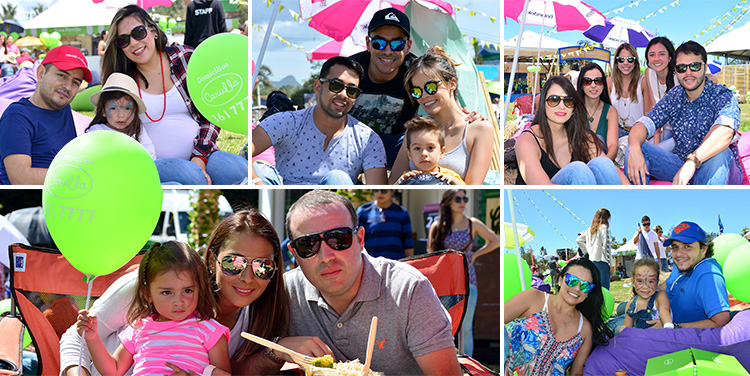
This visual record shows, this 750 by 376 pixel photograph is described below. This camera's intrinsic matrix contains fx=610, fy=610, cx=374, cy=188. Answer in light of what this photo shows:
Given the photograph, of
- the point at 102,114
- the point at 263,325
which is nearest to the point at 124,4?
the point at 102,114

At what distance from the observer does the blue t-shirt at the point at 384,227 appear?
4.39m

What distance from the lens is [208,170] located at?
3324 millimetres

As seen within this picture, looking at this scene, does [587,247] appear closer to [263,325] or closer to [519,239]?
[519,239]

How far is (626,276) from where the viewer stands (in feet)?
10.5

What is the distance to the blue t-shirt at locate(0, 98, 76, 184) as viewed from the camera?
3.25 meters

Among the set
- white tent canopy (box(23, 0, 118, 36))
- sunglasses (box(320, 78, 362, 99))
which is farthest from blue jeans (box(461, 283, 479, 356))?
white tent canopy (box(23, 0, 118, 36))

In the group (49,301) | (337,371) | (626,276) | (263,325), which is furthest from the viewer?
(626,276)

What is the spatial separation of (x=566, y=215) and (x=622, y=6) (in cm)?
118

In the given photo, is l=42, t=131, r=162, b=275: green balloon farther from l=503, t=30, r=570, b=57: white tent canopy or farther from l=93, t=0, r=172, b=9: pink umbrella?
l=503, t=30, r=570, b=57: white tent canopy

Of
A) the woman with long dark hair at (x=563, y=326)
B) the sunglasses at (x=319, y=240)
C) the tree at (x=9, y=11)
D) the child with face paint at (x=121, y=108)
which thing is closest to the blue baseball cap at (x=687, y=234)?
the woman with long dark hair at (x=563, y=326)

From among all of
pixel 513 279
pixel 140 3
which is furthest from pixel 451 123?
pixel 140 3

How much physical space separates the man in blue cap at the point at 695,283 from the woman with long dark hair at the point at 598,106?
585 mm

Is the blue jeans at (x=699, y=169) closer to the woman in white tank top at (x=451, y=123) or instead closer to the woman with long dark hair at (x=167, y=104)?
the woman in white tank top at (x=451, y=123)

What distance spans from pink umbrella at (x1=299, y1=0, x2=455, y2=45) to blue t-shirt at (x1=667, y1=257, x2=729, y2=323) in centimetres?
196
